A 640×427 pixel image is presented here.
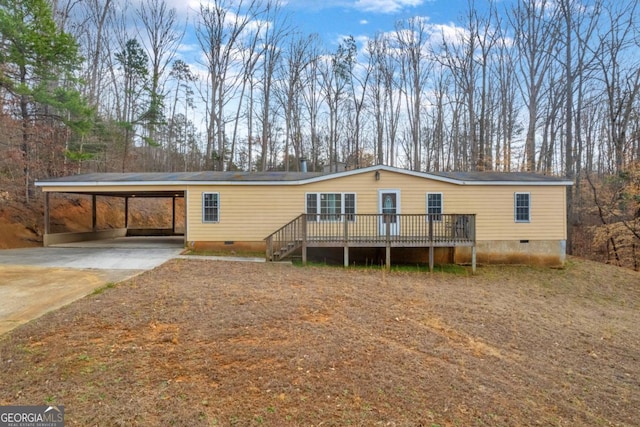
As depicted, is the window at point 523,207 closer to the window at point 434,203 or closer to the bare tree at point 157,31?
the window at point 434,203

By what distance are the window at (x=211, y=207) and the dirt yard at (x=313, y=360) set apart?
5.32 meters

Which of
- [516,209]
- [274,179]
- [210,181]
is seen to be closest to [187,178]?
[210,181]

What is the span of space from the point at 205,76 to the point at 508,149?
2274 cm

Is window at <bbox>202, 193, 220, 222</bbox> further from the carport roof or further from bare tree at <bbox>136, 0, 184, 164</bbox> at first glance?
bare tree at <bbox>136, 0, 184, 164</bbox>

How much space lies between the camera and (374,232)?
1216cm

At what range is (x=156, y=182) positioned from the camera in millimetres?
12461

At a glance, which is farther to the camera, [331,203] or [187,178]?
[187,178]

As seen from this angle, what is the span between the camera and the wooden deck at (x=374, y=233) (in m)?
11.1

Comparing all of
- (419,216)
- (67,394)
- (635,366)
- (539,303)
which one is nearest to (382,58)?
(419,216)

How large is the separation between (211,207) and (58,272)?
5259 millimetres

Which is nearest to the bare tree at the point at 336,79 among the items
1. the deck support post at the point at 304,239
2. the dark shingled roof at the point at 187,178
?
the dark shingled roof at the point at 187,178

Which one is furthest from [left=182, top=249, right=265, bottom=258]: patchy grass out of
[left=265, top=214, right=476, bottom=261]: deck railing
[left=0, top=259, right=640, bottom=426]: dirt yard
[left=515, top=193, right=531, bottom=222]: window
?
[left=515, top=193, right=531, bottom=222]: window

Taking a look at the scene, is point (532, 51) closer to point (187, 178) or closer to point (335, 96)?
point (335, 96)

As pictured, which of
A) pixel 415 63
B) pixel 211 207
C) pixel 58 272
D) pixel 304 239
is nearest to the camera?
pixel 58 272
